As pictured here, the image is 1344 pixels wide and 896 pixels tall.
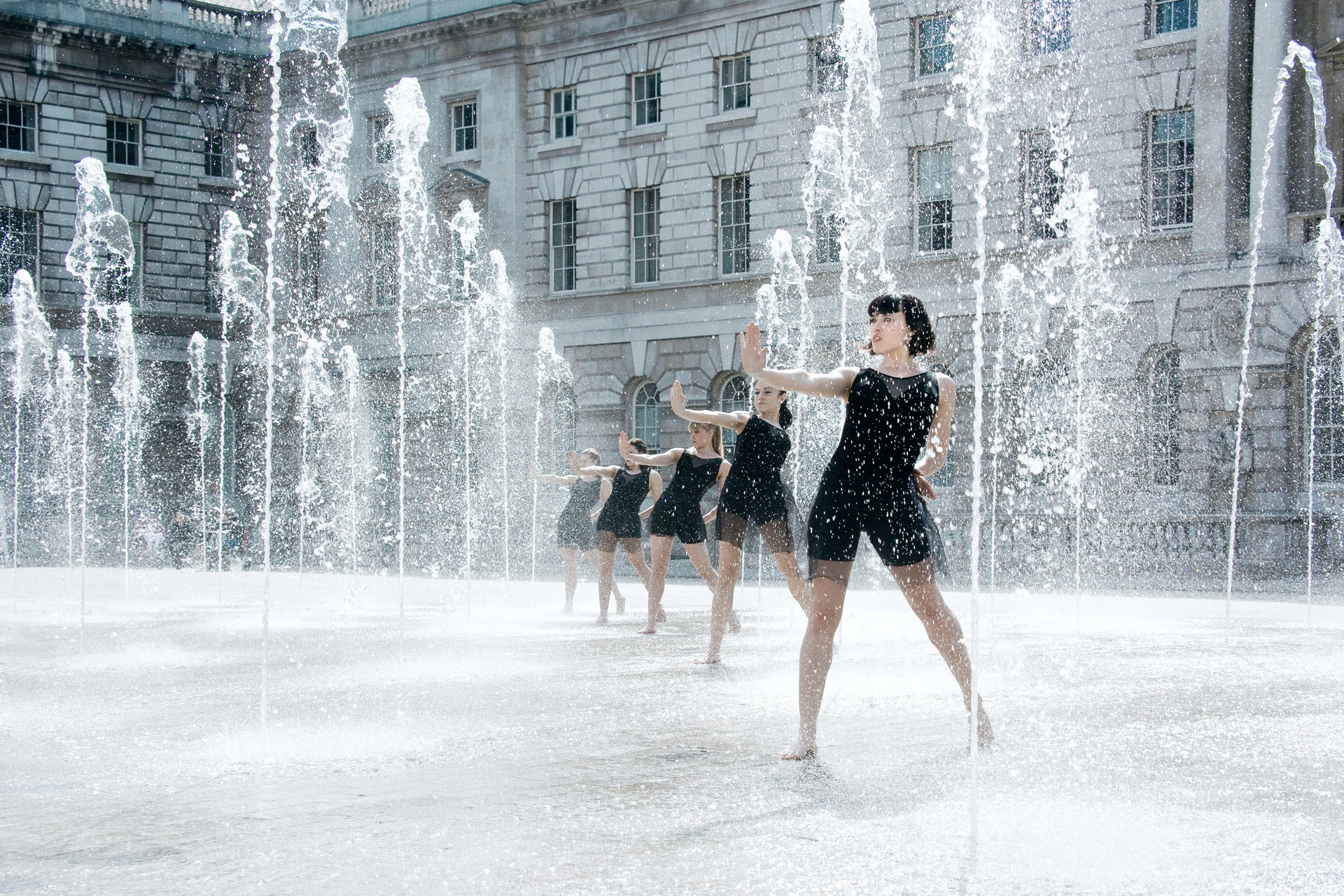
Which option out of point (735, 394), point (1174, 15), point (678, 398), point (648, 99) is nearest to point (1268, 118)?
point (1174, 15)

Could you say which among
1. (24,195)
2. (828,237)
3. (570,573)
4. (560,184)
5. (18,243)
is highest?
(24,195)

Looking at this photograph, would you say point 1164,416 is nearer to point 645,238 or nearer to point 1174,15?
point 1174,15

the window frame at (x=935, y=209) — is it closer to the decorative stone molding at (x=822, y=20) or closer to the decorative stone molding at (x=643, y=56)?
the decorative stone molding at (x=822, y=20)

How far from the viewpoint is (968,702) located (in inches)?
204

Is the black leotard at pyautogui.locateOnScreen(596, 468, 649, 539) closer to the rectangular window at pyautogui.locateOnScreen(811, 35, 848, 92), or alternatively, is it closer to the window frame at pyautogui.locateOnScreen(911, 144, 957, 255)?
the window frame at pyautogui.locateOnScreen(911, 144, 957, 255)

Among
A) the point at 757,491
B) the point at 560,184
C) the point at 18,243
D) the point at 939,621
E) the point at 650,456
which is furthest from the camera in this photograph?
the point at 18,243

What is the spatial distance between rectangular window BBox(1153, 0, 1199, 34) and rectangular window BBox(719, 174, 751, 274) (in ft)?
26.6

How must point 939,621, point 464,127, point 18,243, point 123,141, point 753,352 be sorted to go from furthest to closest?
point 123,141, point 18,243, point 464,127, point 939,621, point 753,352

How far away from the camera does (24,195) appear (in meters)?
32.5

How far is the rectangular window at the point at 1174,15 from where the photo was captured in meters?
A: 21.7

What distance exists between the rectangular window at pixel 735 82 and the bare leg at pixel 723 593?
2030 centimetres

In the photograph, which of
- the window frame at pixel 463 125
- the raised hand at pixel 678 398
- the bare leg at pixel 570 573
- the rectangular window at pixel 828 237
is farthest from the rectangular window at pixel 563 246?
the raised hand at pixel 678 398

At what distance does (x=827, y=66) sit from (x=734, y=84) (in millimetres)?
2193

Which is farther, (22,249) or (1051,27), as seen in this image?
(22,249)
